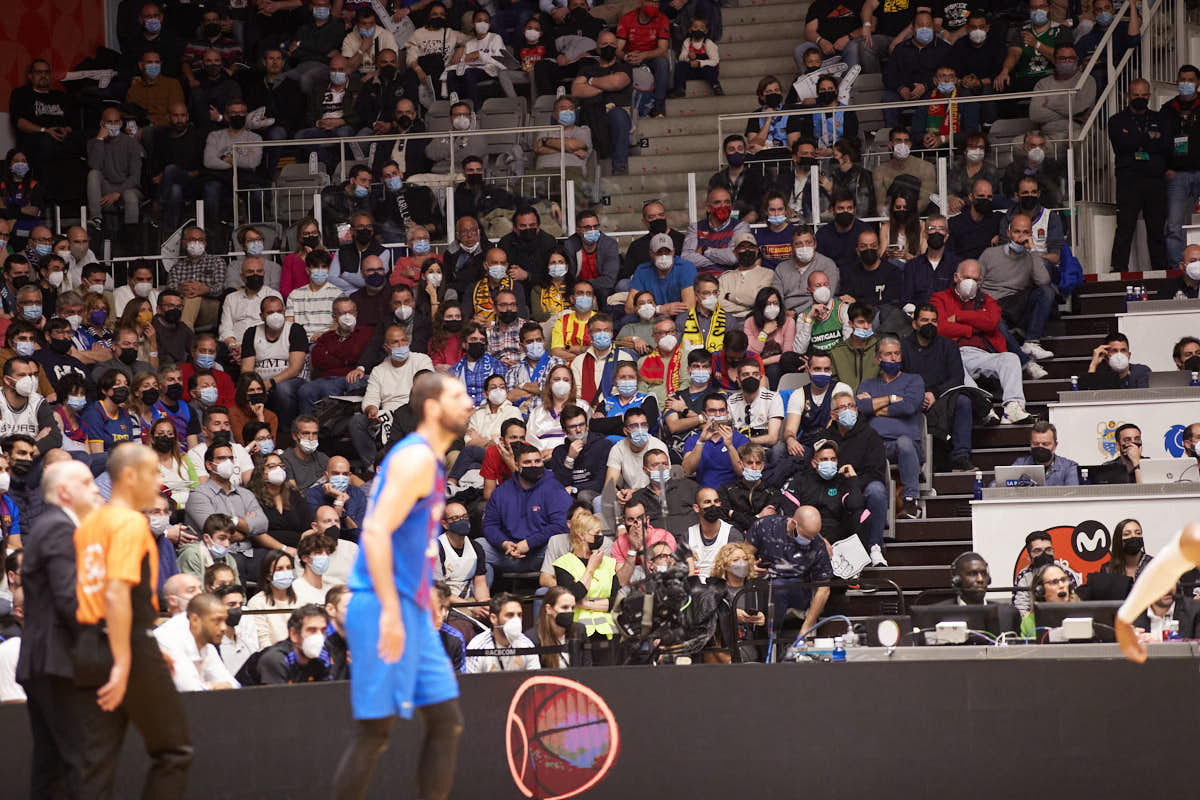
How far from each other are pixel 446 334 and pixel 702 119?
16.6ft

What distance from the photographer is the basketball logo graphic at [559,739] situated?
8938 mm

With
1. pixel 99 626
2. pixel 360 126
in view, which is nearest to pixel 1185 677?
pixel 99 626

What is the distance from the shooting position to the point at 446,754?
628 centimetres

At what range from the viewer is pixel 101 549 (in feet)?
21.0

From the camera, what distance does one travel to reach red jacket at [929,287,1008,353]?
1525cm

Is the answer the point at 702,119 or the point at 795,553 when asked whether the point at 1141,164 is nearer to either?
the point at 702,119

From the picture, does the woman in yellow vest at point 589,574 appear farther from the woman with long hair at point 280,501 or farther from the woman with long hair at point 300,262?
the woman with long hair at point 300,262

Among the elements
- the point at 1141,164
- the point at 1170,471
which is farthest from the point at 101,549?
the point at 1141,164

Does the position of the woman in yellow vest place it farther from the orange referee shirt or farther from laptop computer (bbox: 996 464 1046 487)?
the orange referee shirt

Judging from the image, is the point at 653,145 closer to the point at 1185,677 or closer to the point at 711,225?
the point at 711,225

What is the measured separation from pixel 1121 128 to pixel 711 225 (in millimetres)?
4069

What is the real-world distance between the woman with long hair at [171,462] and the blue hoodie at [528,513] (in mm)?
2506

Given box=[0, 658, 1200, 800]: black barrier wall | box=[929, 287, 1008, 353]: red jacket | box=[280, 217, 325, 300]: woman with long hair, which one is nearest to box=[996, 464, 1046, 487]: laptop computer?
box=[929, 287, 1008, 353]: red jacket

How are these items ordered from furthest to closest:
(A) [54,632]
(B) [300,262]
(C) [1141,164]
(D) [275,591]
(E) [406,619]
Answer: (B) [300,262] < (C) [1141,164] < (D) [275,591] < (A) [54,632] < (E) [406,619]
